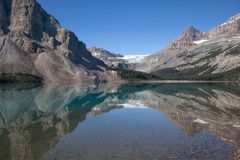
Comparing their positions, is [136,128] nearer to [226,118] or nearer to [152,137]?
[152,137]

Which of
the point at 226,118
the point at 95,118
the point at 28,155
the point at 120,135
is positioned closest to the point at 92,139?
the point at 120,135

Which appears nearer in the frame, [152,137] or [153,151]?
[153,151]

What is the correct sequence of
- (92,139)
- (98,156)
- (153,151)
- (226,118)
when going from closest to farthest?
(98,156), (153,151), (92,139), (226,118)

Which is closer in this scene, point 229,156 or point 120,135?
point 229,156

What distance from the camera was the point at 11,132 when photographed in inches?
1999

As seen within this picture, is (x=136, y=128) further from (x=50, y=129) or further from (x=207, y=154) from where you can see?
(x=207, y=154)

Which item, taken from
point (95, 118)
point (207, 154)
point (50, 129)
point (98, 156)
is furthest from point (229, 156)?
point (95, 118)

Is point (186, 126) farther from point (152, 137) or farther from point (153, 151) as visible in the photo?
point (153, 151)

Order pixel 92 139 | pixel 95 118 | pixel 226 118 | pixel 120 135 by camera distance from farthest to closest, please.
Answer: pixel 95 118, pixel 226 118, pixel 120 135, pixel 92 139

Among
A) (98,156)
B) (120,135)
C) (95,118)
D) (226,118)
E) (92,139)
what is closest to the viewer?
(98,156)

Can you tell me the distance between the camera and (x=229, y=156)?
36156 millimetres

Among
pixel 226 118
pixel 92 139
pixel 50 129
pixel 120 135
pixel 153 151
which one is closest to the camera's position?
pixel 153 151

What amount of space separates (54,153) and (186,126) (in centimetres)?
2669

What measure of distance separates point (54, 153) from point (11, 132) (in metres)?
16.3
